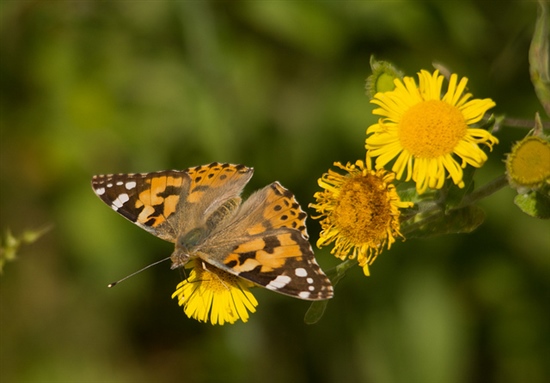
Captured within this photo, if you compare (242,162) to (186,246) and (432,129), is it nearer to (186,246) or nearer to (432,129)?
(186,246)

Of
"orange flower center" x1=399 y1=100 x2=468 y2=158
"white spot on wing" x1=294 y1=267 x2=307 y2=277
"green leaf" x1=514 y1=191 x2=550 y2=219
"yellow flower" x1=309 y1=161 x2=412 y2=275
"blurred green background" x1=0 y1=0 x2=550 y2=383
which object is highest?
"orange flower center" x1=399 y1=100 x2=468 y2=158

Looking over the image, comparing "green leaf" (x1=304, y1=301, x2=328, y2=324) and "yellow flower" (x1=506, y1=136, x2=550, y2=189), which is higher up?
"yellow flower" (x1=506, y1=136, x2=550, y2=189)

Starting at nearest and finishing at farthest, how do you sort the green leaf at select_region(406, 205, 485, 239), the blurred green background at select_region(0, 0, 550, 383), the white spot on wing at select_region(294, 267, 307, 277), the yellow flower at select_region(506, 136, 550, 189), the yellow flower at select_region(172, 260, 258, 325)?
1. the yellow flower at select_region(506, 136, 550, 189)
2. the white spot on wing at select_region(294, 267, 307, 277)
3. the green leaf at select_region(406, 205, 485, 239)
4. the yellow flower at select_region(172, 260, 258, 325)
5. the blurred green background at select_region(0, 0, 550, 383)

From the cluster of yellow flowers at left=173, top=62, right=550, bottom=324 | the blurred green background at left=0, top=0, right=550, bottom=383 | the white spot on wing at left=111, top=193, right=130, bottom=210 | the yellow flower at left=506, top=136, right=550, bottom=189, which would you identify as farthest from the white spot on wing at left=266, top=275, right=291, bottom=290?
the blurred green background at left=0, top=0, right=550, bottom=383

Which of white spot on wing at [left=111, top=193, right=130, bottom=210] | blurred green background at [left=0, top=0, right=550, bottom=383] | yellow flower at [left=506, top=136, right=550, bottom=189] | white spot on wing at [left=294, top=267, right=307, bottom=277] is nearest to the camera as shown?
yellow flower at [left=506, top=136, right=550, bottom=189]

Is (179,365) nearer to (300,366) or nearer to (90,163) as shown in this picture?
(300,366)

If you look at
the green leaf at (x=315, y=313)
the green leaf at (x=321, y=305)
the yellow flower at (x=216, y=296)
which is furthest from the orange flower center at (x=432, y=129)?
the yellow flower at (x=216, y=296)

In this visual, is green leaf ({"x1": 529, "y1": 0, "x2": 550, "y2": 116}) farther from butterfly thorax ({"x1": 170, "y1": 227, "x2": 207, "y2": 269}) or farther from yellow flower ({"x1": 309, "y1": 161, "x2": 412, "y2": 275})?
butterfly thorax ({"x1": 170, "y1": 227, "x2": 207, "y2": 269})

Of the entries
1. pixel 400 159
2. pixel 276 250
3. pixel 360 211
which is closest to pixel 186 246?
pixel 276 250
